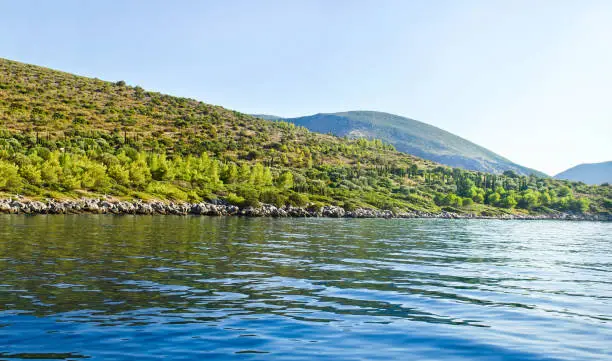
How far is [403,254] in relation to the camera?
110 ft

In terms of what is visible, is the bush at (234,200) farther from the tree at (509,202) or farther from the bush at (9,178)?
the tree at (509,202)

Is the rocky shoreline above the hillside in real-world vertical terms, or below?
below

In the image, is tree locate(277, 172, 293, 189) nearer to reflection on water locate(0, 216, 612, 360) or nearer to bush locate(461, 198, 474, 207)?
bush locate(461, 198, 474, 207)

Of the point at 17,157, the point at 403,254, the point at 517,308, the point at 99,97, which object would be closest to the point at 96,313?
the point at 517,308

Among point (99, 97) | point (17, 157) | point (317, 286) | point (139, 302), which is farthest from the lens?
point (99, 97)

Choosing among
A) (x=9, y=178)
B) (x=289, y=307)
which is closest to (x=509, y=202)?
(x=9, y=178)

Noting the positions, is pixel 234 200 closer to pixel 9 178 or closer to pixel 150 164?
pixel 150 164

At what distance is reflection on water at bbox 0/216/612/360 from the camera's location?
1116 cm

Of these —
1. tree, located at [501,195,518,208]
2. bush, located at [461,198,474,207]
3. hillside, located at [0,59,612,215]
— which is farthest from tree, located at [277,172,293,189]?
tree, located at [501,195,518,208]

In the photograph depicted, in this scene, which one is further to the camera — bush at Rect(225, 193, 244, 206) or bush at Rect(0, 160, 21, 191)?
bush at Rect(225, 193, 244, 206)

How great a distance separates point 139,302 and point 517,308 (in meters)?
11.7

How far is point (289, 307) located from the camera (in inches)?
603

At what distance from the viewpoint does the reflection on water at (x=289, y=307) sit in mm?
11156

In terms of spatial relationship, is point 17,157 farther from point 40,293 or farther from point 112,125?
point 40,293
